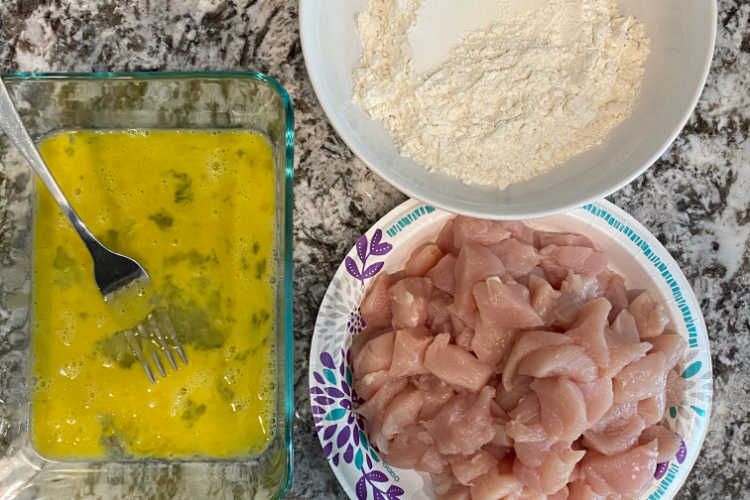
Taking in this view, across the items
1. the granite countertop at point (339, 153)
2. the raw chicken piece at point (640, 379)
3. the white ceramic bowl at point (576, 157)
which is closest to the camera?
the white ceramic bowl at point (576, 157)

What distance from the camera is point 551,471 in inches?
49.4

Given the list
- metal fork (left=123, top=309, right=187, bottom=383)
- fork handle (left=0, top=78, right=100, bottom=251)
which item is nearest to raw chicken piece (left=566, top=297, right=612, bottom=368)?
metal fork (left=123, top=309, right=187, bottom=383)

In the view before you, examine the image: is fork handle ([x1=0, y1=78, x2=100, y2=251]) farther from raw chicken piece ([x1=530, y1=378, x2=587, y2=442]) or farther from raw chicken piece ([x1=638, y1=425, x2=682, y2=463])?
raw chicken piece ([x1=638, y1=425, x2=682, y2=463])

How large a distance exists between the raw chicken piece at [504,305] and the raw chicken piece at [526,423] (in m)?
0.16

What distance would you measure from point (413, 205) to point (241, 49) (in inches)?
23.4

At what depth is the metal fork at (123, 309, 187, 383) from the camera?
133 centimetres

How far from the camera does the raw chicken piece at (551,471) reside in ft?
4.12

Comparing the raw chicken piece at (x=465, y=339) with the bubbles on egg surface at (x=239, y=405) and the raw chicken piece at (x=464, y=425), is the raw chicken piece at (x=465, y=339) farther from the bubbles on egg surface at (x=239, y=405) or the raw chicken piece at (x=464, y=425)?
the bubbles on egg surface at (x=239, y=405)

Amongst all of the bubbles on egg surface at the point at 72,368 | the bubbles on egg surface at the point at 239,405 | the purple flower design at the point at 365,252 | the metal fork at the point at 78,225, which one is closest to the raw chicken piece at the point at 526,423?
the purple flower design at the point at 365,252

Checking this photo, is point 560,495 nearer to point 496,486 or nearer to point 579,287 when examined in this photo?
point 496,486

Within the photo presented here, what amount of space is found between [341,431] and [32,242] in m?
0.84

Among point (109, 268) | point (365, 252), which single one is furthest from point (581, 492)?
point (109, 268)

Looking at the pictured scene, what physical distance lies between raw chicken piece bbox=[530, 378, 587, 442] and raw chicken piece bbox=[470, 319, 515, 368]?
13cm

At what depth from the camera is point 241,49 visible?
4.99 feet
